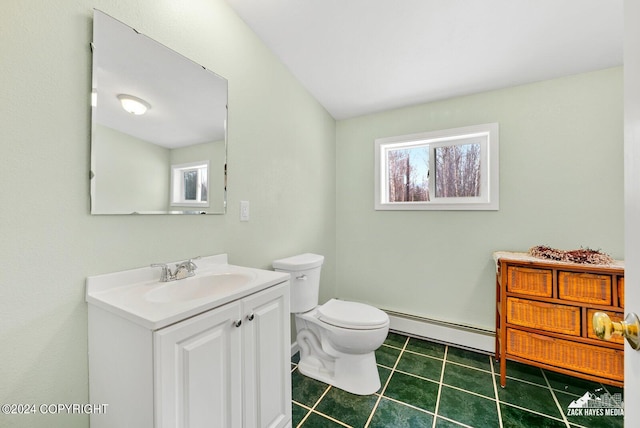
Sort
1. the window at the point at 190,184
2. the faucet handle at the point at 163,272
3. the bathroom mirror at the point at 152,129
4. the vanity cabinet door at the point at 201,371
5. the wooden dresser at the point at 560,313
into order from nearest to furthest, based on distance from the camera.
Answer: the vanity cabinet door at the point at 201,371, the bathroom mirror at the point at 152,129, the faucet handle at the point at 163,272, the window at the point at 190,184, the wooden dresser at the point at 560,313

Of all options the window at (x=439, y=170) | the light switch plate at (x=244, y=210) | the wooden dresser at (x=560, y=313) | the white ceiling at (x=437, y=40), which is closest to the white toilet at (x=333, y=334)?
the light switch plate at (x=244, y=210)

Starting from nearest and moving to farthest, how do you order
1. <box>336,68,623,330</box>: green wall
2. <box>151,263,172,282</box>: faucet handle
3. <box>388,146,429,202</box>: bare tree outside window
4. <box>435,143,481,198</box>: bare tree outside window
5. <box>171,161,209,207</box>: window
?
<box>151,263,172,282</box>: faucet handle, <box>171,161,209,207</box>: window, <box>336,68,623,330</box>: green wall, <box>435,143,481,198</box>: bare tree outside window, <box>388,146,429,202</box>: bare tree outside window

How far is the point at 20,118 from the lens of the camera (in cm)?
85

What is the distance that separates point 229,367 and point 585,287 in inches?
78.6

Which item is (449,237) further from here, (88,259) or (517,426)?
(88,259)

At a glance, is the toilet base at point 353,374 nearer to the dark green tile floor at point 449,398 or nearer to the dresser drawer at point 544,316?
the dark green tile floor at point 449,398

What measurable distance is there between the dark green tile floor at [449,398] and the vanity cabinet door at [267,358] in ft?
1.06

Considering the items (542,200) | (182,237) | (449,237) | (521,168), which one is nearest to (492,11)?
(521,168)

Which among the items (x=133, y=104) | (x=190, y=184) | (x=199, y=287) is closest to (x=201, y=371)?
(x=199, y=287)

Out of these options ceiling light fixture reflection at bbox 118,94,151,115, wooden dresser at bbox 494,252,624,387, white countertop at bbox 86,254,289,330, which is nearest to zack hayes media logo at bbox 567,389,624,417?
wooden dresser at bbox 494,252,624,387

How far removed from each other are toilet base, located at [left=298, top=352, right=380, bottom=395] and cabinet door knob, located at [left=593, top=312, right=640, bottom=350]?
142cm

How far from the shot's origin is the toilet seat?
161 cm

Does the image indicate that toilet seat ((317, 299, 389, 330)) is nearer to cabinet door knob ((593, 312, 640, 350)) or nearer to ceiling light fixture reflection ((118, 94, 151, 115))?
cabinet door knob ((593, 312, 640, 350))

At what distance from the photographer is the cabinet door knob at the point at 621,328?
0.45m
